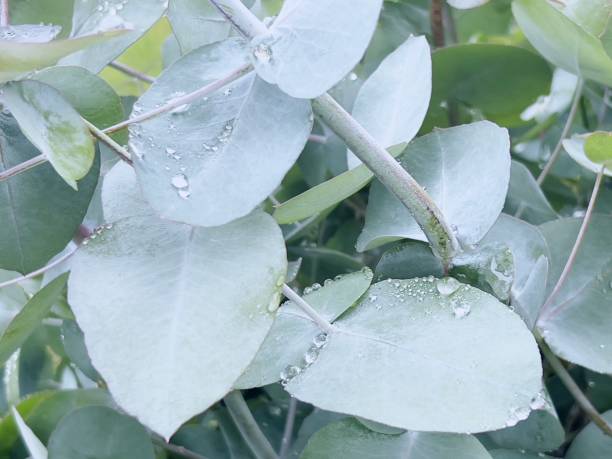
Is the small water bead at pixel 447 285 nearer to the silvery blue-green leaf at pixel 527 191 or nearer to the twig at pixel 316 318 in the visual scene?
the twig at pixel 316 318

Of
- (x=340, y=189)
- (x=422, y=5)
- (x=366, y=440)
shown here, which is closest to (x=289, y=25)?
(x=340, y=189)

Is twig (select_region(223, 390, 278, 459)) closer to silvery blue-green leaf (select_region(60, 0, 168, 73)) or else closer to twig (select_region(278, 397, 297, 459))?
twig (select_region(278, 397, 297, 459))

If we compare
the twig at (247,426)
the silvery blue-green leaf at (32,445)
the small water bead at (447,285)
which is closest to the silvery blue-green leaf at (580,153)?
the small water bead at (447,285)

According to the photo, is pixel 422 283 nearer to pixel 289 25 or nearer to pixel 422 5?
pixel 289 25

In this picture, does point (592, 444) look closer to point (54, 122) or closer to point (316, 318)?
point (316, 318)

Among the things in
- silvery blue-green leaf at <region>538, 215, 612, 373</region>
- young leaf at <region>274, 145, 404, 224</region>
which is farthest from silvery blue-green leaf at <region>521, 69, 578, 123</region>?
young leaf at <region>274, 145, 404, 224</region>

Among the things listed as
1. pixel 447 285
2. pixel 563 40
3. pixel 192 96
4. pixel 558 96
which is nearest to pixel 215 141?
pixel 192 96
